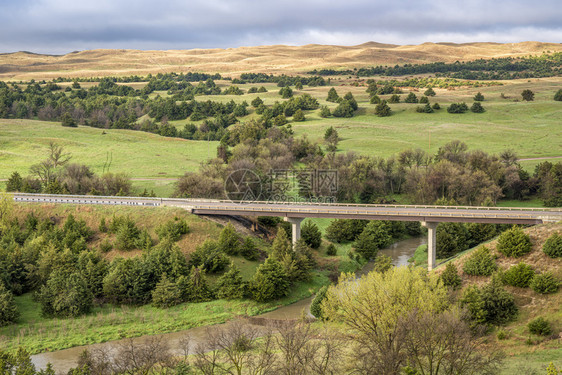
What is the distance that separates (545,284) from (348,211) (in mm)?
26953

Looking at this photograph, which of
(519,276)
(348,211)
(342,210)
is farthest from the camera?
(342,210)

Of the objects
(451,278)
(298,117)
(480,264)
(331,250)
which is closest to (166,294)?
(331,250)

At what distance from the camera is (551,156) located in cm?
12481

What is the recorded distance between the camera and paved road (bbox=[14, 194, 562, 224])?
69.2m

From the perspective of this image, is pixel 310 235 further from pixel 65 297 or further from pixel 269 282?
pixel 65 297

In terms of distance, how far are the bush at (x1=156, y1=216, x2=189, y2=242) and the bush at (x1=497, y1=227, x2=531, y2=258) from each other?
134ft

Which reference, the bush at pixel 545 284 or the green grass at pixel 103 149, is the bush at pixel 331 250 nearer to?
the bush at pixel 545 284

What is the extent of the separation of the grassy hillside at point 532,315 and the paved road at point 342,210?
422cm

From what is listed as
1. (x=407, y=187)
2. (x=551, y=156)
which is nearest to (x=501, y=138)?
(x=551, y=156)

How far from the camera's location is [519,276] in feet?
187

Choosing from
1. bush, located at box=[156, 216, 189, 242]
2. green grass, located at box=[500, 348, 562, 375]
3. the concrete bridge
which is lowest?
green grass, located at box=[500, 348, 562, 375]

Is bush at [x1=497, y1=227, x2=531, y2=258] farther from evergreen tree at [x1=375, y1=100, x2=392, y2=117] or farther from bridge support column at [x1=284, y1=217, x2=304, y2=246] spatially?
evergreen tree at [x1=375, y1=100, x2=392, y2=117]

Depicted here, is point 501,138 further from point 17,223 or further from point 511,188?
point 17,223

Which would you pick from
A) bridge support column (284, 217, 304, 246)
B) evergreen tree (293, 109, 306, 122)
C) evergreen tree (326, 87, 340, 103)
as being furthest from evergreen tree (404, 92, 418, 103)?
bridge support column (284, 217, 304, 246)
